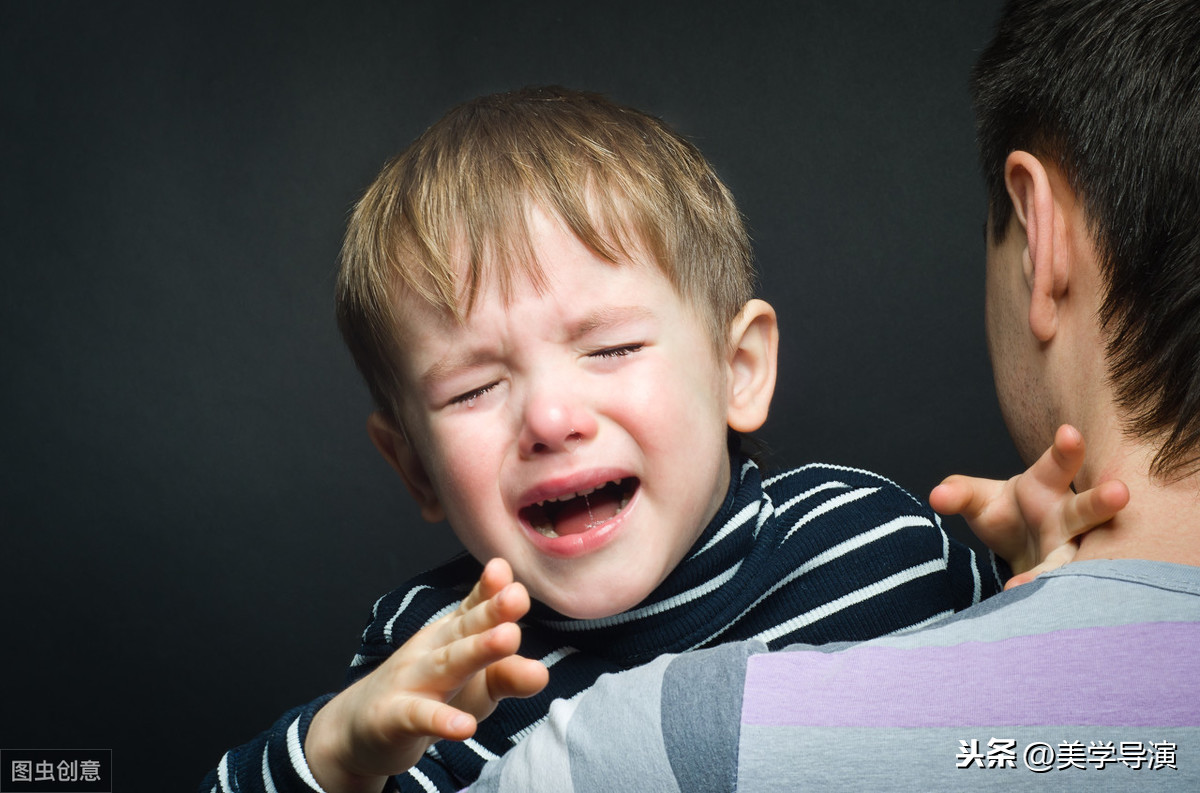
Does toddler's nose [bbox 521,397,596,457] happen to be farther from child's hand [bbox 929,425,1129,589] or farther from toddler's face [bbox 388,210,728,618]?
child's hand [bbox 929,425,1129,589]

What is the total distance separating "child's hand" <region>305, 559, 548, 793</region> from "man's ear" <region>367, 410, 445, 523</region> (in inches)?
13.3

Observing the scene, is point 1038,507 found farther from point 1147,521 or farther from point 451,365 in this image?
point 451,365

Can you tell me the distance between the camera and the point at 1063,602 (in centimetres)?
75

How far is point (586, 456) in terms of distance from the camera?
113 centimetres

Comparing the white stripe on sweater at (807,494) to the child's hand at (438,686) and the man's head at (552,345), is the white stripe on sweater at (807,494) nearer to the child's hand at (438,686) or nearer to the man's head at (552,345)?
the man's head at (552,345)

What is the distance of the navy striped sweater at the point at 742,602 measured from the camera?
1294 mm

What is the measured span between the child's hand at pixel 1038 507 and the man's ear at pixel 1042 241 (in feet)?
0.36

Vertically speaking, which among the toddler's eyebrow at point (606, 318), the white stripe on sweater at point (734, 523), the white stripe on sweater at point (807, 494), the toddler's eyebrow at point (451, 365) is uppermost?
the toddler's eyebrow at point (606, 318)

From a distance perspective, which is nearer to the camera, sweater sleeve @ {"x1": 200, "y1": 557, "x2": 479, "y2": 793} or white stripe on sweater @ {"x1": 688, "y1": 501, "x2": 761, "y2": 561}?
sweater sleeve @ {"x1": 200, "y1": 557, "x2": 479, "y2": 793}

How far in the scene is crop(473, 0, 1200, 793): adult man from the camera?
706mm

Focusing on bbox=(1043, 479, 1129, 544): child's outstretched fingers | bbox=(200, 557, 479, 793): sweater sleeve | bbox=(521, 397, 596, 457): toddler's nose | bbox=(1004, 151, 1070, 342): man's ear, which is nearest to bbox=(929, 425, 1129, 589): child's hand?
bbox=(1043, 479, 1129, 544): child's outstretched fingers

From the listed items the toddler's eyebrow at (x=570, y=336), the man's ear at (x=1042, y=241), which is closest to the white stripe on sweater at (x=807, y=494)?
the toddler's eyebrow at (x=570, y=336)

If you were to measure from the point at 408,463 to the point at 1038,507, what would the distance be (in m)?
0.70

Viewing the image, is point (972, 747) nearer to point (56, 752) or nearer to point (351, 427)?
point (351, 427)
